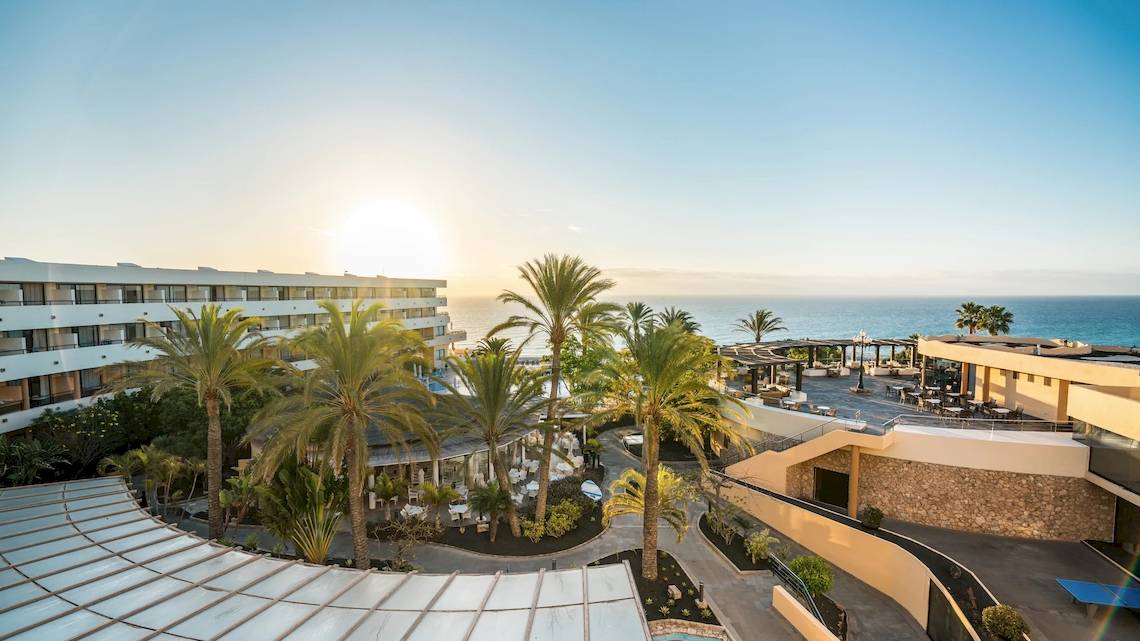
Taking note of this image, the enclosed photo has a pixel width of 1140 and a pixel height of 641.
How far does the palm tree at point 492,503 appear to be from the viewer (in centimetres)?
1877

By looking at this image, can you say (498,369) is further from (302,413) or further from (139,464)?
(139,464)

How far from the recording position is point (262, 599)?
9930mm

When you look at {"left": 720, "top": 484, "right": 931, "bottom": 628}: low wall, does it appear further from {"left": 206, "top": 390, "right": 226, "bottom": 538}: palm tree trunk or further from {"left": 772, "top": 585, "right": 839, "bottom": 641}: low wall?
{"left": 206, "top": 390, "right": 226, "bottom": 538}: palm tree trunk

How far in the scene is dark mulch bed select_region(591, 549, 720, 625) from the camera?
14.7 metres

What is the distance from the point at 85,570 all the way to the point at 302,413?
5441 millimetres

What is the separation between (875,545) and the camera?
58.3ft

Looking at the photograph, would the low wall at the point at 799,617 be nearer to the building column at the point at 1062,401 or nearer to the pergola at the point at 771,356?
the pergola at the point at 771,356

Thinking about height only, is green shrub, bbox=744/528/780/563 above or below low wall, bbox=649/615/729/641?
above

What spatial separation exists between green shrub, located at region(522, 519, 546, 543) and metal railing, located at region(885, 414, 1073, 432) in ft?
46.8

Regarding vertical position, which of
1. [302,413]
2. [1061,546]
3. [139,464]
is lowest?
[1061,546]

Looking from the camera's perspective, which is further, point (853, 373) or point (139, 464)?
point (853, 373)

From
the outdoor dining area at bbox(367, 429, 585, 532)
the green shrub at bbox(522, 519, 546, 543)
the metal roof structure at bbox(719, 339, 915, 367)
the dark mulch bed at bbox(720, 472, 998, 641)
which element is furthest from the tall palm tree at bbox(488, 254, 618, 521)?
the dark mulch bed at bbox(720, 472, 998, 641)

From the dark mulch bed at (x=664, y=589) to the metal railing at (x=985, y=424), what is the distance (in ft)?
34.6

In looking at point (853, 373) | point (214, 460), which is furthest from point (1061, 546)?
point (214, 460)
